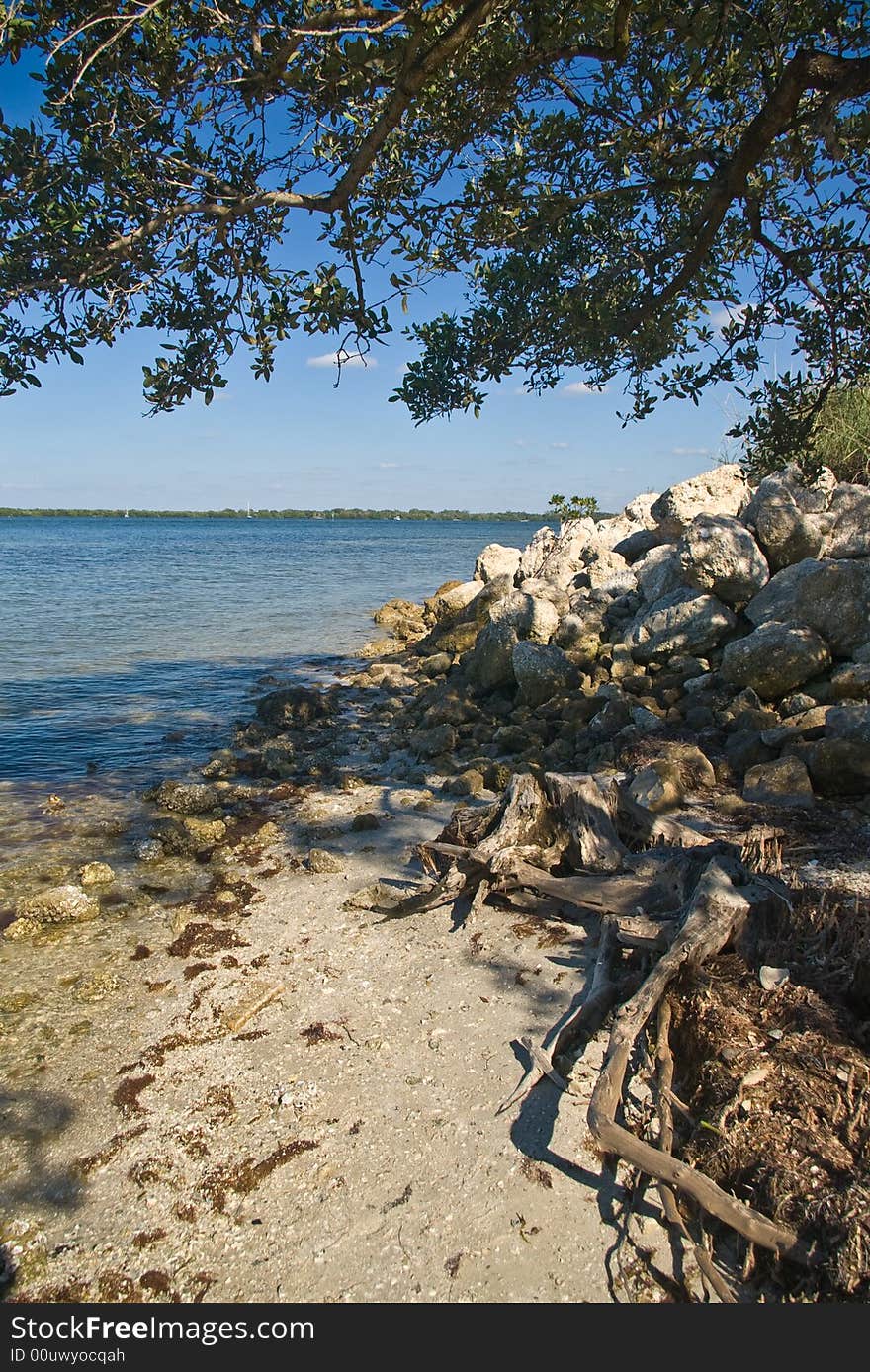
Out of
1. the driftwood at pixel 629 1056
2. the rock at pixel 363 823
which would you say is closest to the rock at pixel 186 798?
the rock at pixel 363 823

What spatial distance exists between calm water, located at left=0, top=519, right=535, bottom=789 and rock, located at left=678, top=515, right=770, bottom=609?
7722mm

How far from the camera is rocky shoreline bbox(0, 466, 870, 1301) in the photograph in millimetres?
3543

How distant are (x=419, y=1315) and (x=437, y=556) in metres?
61.8

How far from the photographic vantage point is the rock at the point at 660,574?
451 inches

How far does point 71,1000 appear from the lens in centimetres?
524

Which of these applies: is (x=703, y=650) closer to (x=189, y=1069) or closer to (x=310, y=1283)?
(x=189, y=1069)

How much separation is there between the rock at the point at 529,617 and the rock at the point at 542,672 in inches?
42.0

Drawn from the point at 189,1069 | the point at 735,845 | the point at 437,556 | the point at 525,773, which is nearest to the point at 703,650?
the point at 525,773

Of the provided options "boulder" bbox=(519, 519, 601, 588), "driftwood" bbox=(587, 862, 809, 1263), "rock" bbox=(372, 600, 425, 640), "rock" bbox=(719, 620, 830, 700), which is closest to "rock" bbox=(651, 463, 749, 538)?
"boulder" bbox=(519, 519, 601, 588)

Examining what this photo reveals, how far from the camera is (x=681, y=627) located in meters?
10.4

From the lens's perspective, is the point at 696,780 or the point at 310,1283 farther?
the point at 696,780

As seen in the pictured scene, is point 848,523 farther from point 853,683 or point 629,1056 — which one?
point 629,1056

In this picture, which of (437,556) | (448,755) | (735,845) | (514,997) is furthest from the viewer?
(437,556)

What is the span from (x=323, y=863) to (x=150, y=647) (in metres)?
15.7
